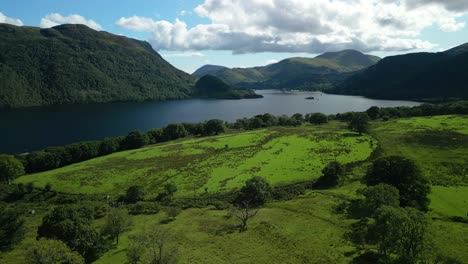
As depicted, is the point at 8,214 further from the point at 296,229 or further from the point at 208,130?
the point at 208,130

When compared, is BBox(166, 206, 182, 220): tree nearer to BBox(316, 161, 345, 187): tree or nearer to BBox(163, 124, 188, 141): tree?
BBox(316, 161, 345, 187): tree

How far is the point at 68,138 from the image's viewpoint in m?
→ 175

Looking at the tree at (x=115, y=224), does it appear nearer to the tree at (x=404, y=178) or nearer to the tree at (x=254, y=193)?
Result: the tree at (x=254, y=193)

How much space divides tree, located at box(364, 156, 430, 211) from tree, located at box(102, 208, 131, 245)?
51.3 meters

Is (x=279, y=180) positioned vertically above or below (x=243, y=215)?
below

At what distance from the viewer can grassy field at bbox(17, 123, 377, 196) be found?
281 ft

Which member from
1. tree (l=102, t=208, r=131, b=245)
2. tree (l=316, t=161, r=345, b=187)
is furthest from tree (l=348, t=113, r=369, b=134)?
tree (l=102, t=208, r=131, b=245)

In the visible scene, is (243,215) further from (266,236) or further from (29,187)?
(29,187)

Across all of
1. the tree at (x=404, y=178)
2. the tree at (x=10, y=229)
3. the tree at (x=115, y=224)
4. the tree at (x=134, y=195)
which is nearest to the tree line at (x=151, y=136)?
the tree at (x=134, y=195)

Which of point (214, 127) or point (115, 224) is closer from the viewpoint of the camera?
point (115, 224)

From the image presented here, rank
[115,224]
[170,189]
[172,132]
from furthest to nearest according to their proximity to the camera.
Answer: [172,132]
[170,189]
[115,224]

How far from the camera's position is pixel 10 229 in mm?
55719

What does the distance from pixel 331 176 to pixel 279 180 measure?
→ 43.7 feet

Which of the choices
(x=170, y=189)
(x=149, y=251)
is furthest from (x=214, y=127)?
(x=149, y=251)
